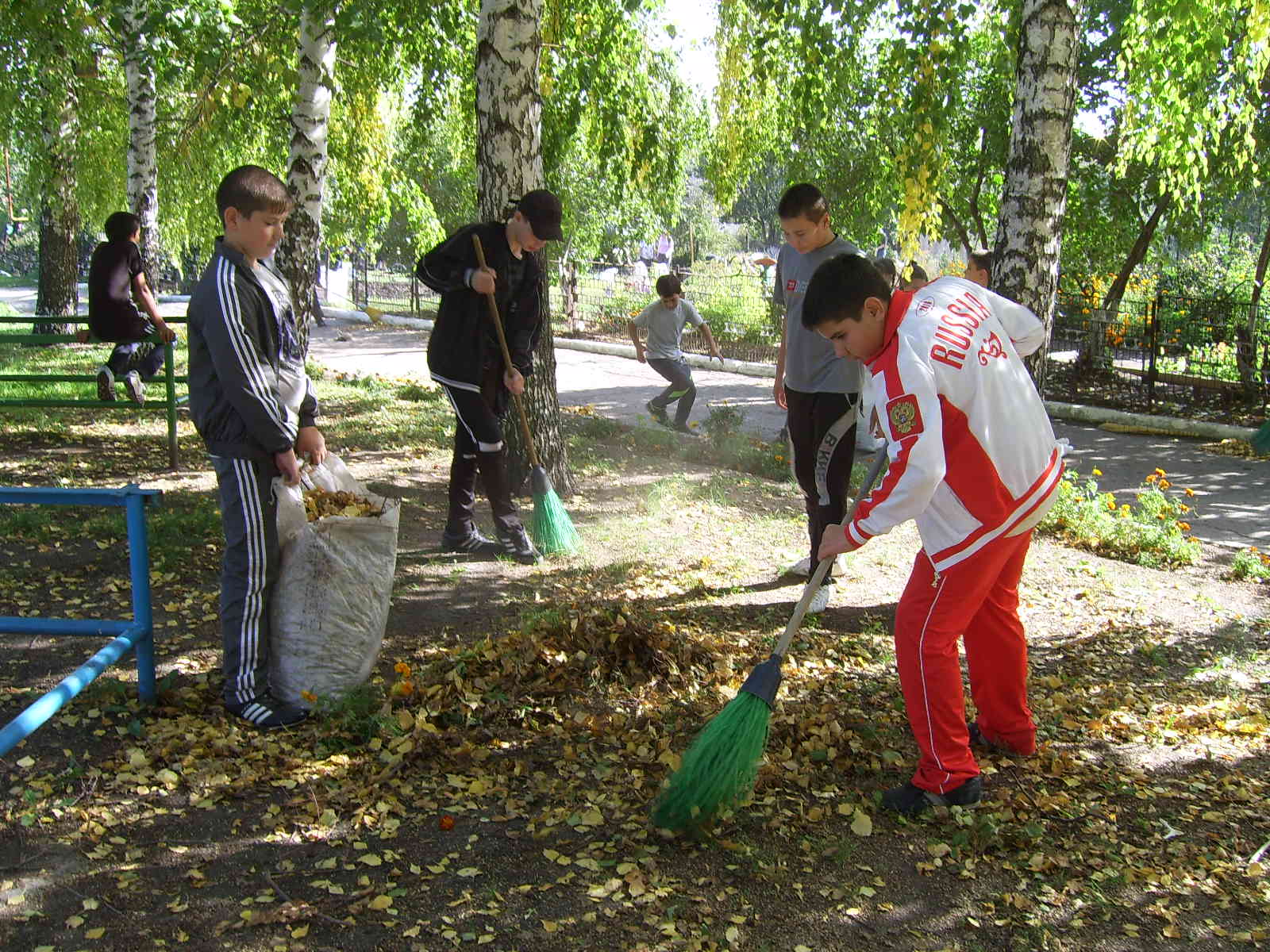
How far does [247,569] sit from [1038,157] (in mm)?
5337

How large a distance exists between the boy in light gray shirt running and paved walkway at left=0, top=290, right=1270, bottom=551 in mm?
247

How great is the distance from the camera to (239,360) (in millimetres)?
3494

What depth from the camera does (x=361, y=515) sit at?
4.09m

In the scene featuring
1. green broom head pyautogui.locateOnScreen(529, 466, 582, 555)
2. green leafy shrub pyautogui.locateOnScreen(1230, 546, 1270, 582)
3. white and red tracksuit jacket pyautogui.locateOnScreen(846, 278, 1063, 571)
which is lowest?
green leafy shrub pyautogui.locateOnScreen(1230, 546, 1270, 582)

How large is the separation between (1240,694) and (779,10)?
14.9 ft

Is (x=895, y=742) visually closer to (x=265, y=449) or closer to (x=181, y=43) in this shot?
(x=265, y=449)

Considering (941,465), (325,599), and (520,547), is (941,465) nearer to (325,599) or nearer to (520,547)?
(325,599)

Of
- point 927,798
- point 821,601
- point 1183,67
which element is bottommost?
point 927,798

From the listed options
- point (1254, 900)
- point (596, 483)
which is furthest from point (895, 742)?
point (596, 483)

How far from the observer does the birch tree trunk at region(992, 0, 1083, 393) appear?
6457mm

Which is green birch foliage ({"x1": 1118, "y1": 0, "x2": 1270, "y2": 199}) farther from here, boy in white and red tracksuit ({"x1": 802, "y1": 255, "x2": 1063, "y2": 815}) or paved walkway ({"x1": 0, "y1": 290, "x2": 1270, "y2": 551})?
boy in white and red tracksuit ({"x1": 802, "y1": 255, "x2": 1063, "y2": 815})

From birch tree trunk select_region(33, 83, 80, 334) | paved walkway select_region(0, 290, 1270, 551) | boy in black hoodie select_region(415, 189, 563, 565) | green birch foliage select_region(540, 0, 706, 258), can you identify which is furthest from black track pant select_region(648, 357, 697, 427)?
birch tree trunk select_region(33, 83, 80, 334)

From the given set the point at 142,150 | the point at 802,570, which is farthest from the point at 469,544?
the point at 142,150

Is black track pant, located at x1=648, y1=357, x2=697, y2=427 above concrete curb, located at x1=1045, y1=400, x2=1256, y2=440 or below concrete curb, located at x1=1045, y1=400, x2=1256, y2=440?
above
